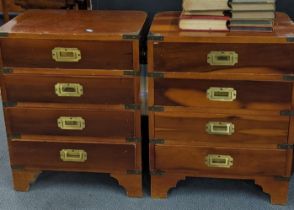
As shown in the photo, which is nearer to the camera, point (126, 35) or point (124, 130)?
point (126, 35)

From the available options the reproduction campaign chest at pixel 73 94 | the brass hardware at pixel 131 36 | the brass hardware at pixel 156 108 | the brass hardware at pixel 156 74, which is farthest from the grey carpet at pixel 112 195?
the brass hardware at pixel 131 36

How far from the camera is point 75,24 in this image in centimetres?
169

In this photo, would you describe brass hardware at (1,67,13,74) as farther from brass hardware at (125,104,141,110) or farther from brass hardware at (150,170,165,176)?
brass hardware at (150,170,165,176)

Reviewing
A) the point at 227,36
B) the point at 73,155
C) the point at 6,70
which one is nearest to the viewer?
the point at 227,36

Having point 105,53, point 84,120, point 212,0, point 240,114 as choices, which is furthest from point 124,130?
point 212,0

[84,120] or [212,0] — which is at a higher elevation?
[212,0]

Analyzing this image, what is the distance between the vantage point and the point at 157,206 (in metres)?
1.73

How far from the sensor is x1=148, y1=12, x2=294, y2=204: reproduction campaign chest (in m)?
1.54

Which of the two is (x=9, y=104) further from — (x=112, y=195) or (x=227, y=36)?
(x=227, y=36)

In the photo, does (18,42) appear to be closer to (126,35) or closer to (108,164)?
(126,35)

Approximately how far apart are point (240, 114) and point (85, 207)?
64 cm

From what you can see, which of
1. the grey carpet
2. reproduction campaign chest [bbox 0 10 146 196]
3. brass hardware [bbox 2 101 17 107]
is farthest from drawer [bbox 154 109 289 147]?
brass hardware [bbox 2 101 17 107]

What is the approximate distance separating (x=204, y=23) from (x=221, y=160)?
0.48m

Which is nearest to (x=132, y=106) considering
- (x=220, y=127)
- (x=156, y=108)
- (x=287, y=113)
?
(x=156, y=108)
